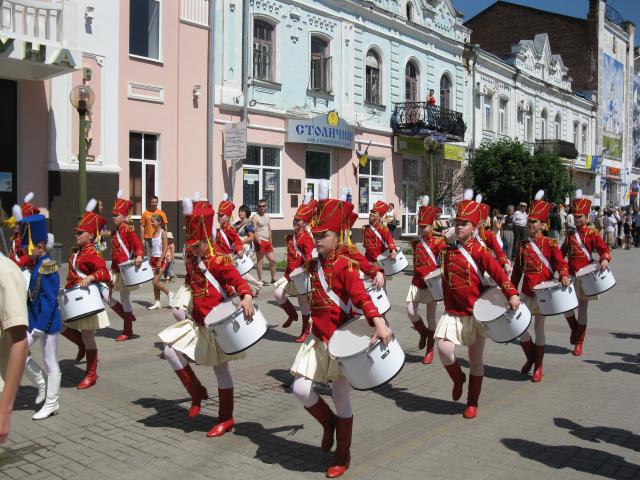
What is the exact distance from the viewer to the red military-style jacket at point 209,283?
5.90m

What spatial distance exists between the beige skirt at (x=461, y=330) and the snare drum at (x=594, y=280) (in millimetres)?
3478

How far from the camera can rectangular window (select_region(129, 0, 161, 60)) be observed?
19500 mm

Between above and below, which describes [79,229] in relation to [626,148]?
below

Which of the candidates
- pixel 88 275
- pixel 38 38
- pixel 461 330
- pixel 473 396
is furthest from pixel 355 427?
pixel 38 38

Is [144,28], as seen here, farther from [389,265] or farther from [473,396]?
[473,396]

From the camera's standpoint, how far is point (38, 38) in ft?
50.9

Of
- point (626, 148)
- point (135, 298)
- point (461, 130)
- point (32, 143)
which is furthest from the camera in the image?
point (626, 148)

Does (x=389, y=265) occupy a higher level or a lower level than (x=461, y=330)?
higher

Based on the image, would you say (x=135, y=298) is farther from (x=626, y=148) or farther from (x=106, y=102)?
(x=626, y=148)

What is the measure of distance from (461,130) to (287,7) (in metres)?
12.0

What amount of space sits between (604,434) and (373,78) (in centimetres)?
2404

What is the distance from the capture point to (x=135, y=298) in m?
14.0

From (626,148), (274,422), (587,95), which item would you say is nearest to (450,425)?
(274,422)

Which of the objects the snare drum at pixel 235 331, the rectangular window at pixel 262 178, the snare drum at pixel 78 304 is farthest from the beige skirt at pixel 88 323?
the rectangular window at pixel 262 178
